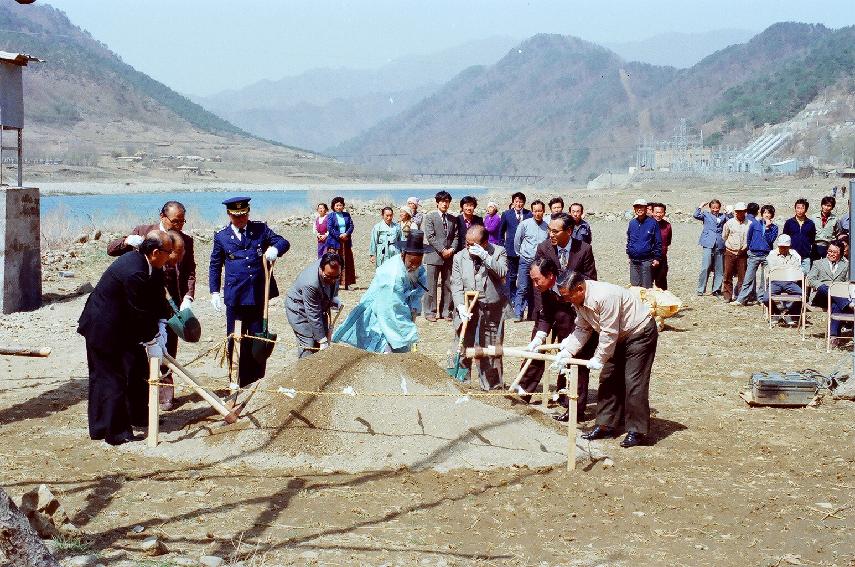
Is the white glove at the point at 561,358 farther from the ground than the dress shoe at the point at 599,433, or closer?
farther from the ground

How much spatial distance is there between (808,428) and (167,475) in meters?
5.02

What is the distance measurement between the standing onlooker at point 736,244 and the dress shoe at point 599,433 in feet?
25.8

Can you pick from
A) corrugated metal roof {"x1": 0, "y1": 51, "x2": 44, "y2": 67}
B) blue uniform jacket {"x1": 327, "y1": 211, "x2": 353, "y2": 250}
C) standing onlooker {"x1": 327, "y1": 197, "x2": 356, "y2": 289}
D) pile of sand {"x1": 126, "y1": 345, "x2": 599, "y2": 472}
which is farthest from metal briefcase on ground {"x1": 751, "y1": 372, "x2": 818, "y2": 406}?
corrugated metal roof {"x1": 0, "y1": 51, "x2": 44, "y2": 67}

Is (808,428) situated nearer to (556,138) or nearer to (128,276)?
(128,276)

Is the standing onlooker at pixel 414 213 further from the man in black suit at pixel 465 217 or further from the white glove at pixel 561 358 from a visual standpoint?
the white glove at pixel 561 358

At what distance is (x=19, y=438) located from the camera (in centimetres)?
767

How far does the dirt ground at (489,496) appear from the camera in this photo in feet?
17.9

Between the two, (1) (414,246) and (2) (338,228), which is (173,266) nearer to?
(1) (414,246)

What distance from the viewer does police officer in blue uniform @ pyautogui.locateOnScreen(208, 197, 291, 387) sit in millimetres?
8477

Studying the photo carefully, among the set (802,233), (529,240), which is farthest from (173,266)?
(802,233)

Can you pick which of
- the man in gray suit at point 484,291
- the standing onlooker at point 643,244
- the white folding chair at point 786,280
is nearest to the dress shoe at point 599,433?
the man in gray suit at point 484,291

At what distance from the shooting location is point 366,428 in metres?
7.36

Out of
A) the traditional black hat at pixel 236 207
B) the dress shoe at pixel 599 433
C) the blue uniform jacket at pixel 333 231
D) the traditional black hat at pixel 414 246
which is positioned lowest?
the dress shoe at pixel 599 433

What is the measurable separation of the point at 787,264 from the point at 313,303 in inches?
302
